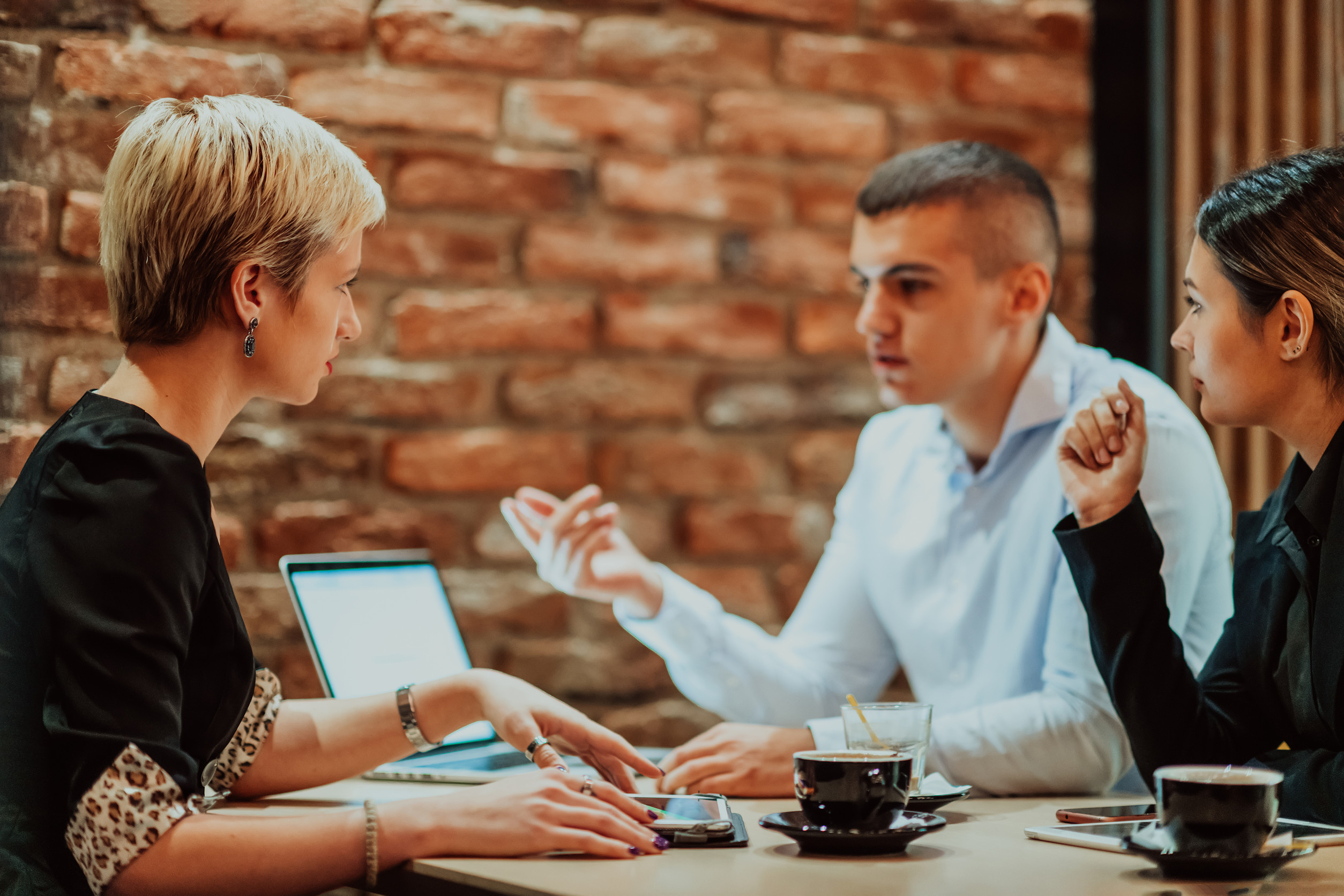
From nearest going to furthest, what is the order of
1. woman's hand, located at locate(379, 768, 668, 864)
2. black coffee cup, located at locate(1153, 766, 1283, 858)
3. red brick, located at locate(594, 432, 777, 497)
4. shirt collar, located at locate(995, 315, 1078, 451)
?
black coffee cup, located at locate(1153, 766, 1283, 858) → woman's hand, located at locate(379, 768, 668, 864) → shirt collar, located at locate(995, 315, 1078, 451) → red brick, located at locate(594, 432, 777, 497)

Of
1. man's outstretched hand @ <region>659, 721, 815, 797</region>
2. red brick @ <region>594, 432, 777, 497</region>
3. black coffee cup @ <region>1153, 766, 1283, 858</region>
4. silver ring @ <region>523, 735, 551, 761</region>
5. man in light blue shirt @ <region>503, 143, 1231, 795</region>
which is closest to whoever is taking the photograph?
black coffee cup @ <region>1153, 766, 1283, 858</region>

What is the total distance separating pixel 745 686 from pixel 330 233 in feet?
3.15

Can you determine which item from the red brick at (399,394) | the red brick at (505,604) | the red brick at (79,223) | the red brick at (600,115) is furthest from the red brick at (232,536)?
the red brick at (600,115)

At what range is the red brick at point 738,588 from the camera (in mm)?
2260

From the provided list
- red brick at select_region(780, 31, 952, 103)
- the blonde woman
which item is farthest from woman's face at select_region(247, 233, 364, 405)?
red brick at select_region(780, 31, 952, 103)

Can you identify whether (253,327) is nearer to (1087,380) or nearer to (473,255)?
(473,255)

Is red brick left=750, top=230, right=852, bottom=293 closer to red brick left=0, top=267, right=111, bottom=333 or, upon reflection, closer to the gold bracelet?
red brick left=0, top=267, right=111, bottom=333

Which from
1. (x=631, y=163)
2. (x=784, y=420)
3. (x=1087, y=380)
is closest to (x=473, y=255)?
(x=631, y=163)

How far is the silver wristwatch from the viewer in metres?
1.40

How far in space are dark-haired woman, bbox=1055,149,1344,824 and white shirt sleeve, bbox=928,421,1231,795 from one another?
0.11 metres

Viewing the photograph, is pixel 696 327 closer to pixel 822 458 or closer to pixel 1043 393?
pixel 822 458

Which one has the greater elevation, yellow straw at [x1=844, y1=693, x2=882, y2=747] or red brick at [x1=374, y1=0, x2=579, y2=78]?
red brick at [x1=374, y1=0, x2=579, y2=78]

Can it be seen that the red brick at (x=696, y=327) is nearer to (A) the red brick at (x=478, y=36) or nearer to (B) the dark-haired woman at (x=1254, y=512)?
(A) the red brick at (x=478, y=36)

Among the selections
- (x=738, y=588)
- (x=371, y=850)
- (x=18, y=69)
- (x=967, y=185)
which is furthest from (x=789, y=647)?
(x=18, y=69)
